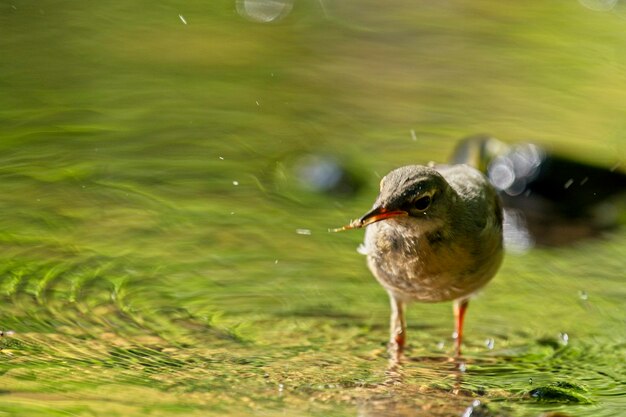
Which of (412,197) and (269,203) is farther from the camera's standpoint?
(269,203)

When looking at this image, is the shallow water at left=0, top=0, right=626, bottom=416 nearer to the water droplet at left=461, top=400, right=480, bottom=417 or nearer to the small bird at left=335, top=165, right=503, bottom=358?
the water droplet at left=461, top=400, right=480, bottom=417

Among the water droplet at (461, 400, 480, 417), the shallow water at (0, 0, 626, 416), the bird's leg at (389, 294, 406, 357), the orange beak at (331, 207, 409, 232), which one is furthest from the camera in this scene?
the bird's leg at (389, 294, 406, 357)

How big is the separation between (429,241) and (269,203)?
9.87 feet

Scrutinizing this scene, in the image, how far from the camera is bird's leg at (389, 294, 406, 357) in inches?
297

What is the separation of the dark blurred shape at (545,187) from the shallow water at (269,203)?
0.96ft

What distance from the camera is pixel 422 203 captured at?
6840 millimetres

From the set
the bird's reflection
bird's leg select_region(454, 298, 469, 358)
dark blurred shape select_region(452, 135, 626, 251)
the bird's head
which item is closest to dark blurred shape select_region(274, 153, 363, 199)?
dark blurred shape select_region(452, 135, 626, 251)

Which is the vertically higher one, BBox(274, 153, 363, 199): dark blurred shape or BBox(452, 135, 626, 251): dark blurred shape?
BBox(274, 153, 363, 199): dark blurred shape

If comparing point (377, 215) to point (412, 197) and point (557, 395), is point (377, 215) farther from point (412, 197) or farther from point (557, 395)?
point (557, 395)

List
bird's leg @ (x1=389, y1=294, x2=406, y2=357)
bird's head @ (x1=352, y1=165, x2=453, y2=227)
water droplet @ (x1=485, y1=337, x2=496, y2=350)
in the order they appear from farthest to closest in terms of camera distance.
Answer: water droplet @ (x1=485, y1=337, x2=496, y2=350) < bird's leg @ (x1=389, y1=294, x2=406, y2=357) < bird's head @ (x1=352, y1=165, x2=453, y2=227)

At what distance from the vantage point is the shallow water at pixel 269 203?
6680mm

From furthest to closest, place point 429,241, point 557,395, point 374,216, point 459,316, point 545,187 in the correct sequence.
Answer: point 545,187 < point 459,316 < point 429,241 < point 557,395 < point 374,216

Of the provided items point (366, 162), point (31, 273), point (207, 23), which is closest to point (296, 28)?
point (207, 23)

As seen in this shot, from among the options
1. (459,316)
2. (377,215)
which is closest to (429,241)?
(377,215)
